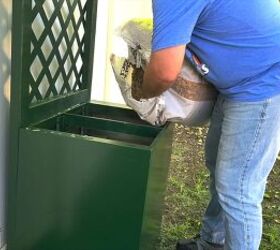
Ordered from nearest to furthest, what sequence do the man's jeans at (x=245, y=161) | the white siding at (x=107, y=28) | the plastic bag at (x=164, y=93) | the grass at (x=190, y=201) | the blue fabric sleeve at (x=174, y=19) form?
the blue fabric sleeve at (x=174, y=19) < the man's jeans at (x=245, y=161) < the plastic bag at (x=164, y=93) < the grass at (x=190, y=201) < the white siding at (x=107, y=28)

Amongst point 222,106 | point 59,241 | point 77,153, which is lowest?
point 59,241

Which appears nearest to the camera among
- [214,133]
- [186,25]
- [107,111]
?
[186,25]

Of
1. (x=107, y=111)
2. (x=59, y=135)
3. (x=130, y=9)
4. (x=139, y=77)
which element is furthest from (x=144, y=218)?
(x=130, y=9)

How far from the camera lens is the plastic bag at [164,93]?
157 centimetres

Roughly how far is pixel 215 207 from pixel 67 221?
71cm

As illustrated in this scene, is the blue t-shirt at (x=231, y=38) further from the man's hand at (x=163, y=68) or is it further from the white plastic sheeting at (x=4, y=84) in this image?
the white plastic sheeting at (x=4, y=84)

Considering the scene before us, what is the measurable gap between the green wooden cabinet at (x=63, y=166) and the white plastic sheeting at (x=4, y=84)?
67 mm

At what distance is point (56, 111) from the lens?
6.11 feet

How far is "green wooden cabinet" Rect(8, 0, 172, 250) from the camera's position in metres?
1.51

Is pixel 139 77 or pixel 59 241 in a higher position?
pixel 139 77

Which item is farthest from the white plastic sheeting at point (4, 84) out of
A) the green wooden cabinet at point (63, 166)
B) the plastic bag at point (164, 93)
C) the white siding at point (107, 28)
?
the white siding at point (107, 28)

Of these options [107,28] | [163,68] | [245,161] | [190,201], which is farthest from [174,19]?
[107,28]

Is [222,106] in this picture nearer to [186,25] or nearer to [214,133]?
[214,133]

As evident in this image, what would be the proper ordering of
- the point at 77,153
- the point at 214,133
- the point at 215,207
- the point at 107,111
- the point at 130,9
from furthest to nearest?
1. the point at 130,9
2. the point at 107,111
3. the point at 215,207
4. the point at 214,133
5. the point at 77,153
